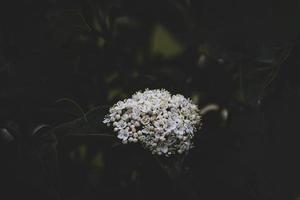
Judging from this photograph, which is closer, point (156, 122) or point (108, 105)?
point (156, 122)

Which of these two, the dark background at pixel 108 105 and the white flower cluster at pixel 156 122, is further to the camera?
the dark background at pixel 108 105

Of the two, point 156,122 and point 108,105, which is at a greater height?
point 108,105

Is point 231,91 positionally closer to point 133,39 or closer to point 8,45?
point 133,39

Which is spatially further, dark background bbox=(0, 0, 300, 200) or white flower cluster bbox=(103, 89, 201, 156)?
dark background bbox=(0, 0, 300, 200)

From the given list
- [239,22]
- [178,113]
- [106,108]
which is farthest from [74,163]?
[239,22]
